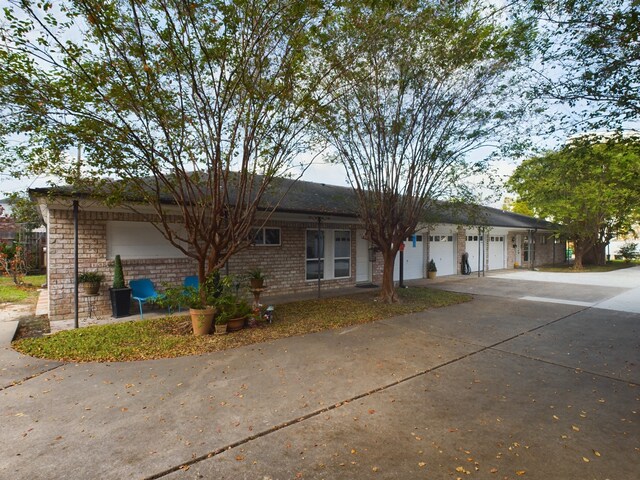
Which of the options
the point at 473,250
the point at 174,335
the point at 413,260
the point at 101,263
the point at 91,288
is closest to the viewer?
the point at 174,335

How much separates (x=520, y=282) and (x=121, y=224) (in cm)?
1433

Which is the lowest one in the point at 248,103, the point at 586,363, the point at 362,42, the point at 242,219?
the point at 586,363

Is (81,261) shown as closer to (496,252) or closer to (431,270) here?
(431,270)

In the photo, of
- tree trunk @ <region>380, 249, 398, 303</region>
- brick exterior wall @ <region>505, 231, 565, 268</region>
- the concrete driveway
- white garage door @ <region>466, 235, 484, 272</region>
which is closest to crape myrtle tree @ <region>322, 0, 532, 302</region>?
tree trunk @ <region>380, 249, 398, 303</region>

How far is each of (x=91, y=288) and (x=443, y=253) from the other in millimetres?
13865

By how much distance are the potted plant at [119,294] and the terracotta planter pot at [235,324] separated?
8.74ft

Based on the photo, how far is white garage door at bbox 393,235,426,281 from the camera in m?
14.4

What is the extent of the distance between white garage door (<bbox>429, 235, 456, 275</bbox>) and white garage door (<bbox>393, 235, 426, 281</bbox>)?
2.40 feet

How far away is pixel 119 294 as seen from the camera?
741 centimetres

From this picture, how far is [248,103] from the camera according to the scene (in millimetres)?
6172

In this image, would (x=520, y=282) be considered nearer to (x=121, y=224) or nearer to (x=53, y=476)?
(x=121, y=224)

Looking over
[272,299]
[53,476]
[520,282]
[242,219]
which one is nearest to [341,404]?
[53,476]

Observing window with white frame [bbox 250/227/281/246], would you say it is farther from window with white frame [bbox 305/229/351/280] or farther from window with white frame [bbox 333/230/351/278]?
window with white frame [bbox 333/230/351/278]

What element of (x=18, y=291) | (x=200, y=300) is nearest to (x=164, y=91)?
(x=200, y=300)
